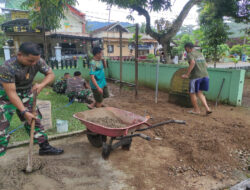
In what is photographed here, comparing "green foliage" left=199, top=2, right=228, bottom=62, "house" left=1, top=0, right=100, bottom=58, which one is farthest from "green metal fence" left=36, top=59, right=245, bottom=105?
"house" left=1, top=0, right=100, bottom=58

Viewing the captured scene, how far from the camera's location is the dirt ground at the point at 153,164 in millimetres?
2422

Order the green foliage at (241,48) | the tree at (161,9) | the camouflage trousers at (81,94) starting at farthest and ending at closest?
1. the green foliage at (241,48)
2. the tree at (161,9)
3. the camouflage trousers at (81,94)

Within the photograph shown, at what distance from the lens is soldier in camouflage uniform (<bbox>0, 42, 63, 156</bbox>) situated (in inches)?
90.3

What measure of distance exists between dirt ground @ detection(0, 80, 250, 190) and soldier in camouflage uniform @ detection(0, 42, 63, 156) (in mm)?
459

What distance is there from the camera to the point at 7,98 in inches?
98.7

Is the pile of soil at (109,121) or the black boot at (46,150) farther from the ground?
the pile of soil at (109,121)

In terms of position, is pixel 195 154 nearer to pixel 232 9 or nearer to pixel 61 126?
pixel 61 126

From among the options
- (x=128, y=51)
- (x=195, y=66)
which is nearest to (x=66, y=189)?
(x=195, y=66)

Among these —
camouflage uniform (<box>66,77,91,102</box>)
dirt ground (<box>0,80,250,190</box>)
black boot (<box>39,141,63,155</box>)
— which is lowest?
dirt ground (<box>0,80,250,190</box>)

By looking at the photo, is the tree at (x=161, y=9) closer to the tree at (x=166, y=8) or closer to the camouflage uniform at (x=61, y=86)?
the tree at (x=166, y=8)

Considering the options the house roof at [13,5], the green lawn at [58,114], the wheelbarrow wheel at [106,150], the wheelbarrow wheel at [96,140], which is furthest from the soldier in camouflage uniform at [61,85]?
the house roof at [13,5]

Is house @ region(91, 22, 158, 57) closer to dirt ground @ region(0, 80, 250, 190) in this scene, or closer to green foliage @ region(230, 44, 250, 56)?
green foliage @ region(230, 44, 250, 56)

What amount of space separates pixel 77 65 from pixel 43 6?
3.96m

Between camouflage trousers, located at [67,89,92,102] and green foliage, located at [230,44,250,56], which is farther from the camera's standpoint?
green foliage, located at [230,44,250,56]
